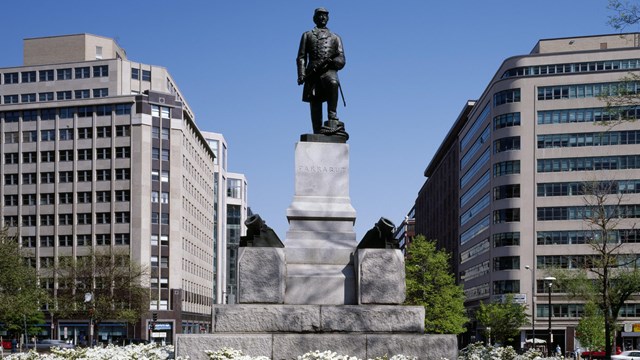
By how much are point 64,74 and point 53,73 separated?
1715mm

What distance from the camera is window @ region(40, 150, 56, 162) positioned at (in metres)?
112

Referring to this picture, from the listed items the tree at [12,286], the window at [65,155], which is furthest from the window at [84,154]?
the tree at [12,286]

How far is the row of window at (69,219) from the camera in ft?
356

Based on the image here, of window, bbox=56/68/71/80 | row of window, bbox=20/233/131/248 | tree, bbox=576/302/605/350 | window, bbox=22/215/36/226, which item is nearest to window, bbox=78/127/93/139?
window, bbox=56/68/71/80

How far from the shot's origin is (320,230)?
61.0 feet

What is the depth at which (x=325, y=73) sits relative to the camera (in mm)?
19812

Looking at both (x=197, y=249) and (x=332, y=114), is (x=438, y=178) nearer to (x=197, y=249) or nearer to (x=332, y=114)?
(x=197, y=249)

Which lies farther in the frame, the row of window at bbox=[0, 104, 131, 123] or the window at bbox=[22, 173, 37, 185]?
the window at bbox=[22, 173, 37, 185]

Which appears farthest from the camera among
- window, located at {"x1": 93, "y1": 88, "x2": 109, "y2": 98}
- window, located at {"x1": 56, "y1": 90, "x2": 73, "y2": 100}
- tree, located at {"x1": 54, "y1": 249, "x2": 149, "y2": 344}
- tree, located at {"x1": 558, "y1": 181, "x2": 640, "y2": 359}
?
window, located at {"x1": 56, "y1": 90, "x2": 73, "y2": 100}

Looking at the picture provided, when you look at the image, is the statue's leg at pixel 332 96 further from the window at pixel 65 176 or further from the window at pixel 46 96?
the window at pixel 46 96

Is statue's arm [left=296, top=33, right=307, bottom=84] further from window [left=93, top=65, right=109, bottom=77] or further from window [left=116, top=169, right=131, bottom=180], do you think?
window [left=93, top=65, right=109, bottom=77]

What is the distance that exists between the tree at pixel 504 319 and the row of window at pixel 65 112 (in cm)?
5133

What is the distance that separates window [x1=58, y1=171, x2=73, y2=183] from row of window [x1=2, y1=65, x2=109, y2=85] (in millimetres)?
14416

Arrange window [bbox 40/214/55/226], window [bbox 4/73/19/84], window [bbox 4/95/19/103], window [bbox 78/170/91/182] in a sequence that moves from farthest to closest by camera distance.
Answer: window [bbox 4/73/19/84]
window [bbox 4/95/19/103]
window [bbox 40/214/55/226]
window [bbox 78/170/91/182]
